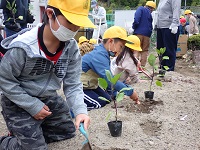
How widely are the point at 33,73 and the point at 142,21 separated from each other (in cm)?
433

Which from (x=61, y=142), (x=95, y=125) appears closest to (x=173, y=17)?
(x=95, y=125)

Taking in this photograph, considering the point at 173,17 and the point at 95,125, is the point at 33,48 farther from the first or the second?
the point at 173,17

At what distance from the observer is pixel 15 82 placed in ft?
7.09

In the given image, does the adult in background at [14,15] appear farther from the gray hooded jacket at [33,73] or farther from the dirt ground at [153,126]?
the gray hooded jacket at [33,73]

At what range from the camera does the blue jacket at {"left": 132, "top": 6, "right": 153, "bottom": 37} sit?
6191mm

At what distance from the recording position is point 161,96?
388 centimetres

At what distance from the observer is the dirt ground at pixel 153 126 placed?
2.56m

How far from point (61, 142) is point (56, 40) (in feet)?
3.10

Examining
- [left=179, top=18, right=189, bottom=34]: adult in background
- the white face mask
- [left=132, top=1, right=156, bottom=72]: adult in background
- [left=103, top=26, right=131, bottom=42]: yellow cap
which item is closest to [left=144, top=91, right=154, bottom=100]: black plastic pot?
[left=103, top=26, right=131, bottom=42]: yellow cap

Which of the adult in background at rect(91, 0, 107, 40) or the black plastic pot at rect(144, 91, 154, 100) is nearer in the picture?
the black plastic pot at rect(144, 91, 154, 100)

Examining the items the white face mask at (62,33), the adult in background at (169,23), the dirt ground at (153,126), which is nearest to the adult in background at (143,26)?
the adult in background at (169,23)

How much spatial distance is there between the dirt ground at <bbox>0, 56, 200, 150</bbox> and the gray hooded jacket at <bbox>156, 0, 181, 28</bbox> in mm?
1690

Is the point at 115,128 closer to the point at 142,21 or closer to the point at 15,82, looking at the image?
the point at 15,82

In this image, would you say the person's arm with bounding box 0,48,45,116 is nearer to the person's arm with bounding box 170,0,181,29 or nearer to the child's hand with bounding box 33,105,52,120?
the child's hand with bounding box 33,105,52,120
